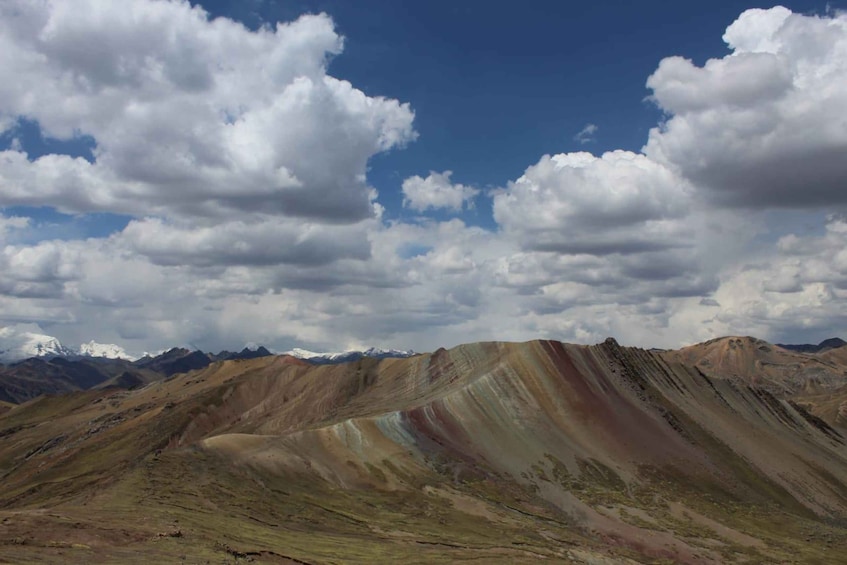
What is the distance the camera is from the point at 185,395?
18050 centimetres

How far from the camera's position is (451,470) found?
291ft

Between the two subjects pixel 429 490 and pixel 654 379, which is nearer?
pixel 429 490

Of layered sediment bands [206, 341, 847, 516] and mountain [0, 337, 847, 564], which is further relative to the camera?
layered sediment bands [206, 341, 847, 516]

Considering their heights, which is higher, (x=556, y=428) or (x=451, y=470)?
(x=556, y=428)

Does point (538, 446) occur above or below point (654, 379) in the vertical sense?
below

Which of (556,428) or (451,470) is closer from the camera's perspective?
(451,470)

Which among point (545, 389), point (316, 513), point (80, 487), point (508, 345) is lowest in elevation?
point (80, 487)

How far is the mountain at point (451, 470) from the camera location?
175 feet

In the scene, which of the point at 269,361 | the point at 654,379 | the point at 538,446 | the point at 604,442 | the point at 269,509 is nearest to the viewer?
the point at 269,509

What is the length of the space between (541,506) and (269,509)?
36167mm

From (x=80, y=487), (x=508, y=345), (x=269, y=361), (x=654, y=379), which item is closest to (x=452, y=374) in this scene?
(x=508, y=345)

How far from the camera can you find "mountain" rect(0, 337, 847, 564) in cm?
5331

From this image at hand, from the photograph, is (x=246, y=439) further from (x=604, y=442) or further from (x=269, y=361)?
(x=269, y=361)

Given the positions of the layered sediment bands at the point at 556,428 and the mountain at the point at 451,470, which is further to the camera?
the layered sediment bands at the point at 556,428
